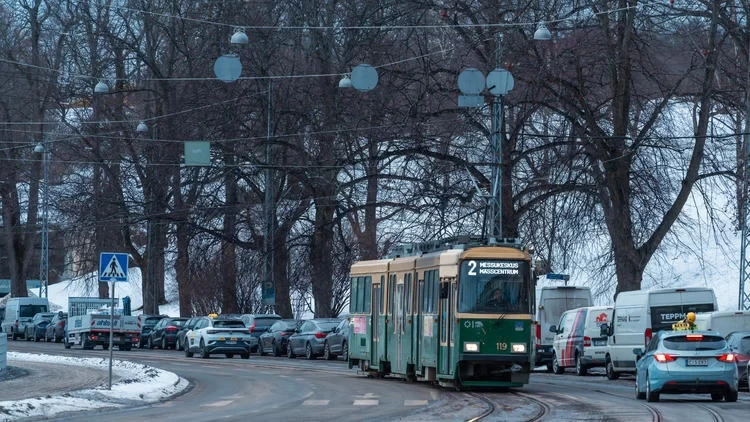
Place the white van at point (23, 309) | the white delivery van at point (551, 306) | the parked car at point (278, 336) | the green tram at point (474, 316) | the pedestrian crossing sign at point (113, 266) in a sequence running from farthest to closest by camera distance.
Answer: the white van at point (23, 309), the parked car at point (278, 336), the white delivery van at point (551, 306), the pedestrian crossing sign at point (113, 266), the green tram at point (474, 316)

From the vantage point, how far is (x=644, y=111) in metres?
42.8

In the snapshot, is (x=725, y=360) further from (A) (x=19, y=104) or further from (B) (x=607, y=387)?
(A) (x=19, y=104)

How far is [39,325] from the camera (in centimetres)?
6919

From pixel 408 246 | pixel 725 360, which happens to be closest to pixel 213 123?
pixel 408 246

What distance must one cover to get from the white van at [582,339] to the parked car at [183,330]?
1582 centimetres

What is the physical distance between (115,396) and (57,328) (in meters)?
42.9

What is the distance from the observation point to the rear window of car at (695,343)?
79.3ft

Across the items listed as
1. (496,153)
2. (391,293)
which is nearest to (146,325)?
(496,153)

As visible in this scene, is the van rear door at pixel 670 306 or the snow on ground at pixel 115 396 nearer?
the snow on ground at pixel 115 396

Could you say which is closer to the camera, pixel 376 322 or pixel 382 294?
pixel 382 294

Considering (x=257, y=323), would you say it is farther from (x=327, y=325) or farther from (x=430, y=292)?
(x=430, y=292)

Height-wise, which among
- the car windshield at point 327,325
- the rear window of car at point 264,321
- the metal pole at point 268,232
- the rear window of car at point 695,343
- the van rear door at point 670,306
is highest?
the metal pole at point 268,232

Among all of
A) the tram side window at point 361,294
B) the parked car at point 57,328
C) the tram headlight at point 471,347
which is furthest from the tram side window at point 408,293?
the parked car at point 57,328

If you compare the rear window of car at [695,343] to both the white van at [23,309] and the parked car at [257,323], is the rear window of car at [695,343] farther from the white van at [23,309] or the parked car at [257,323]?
the white van at [23,309]
